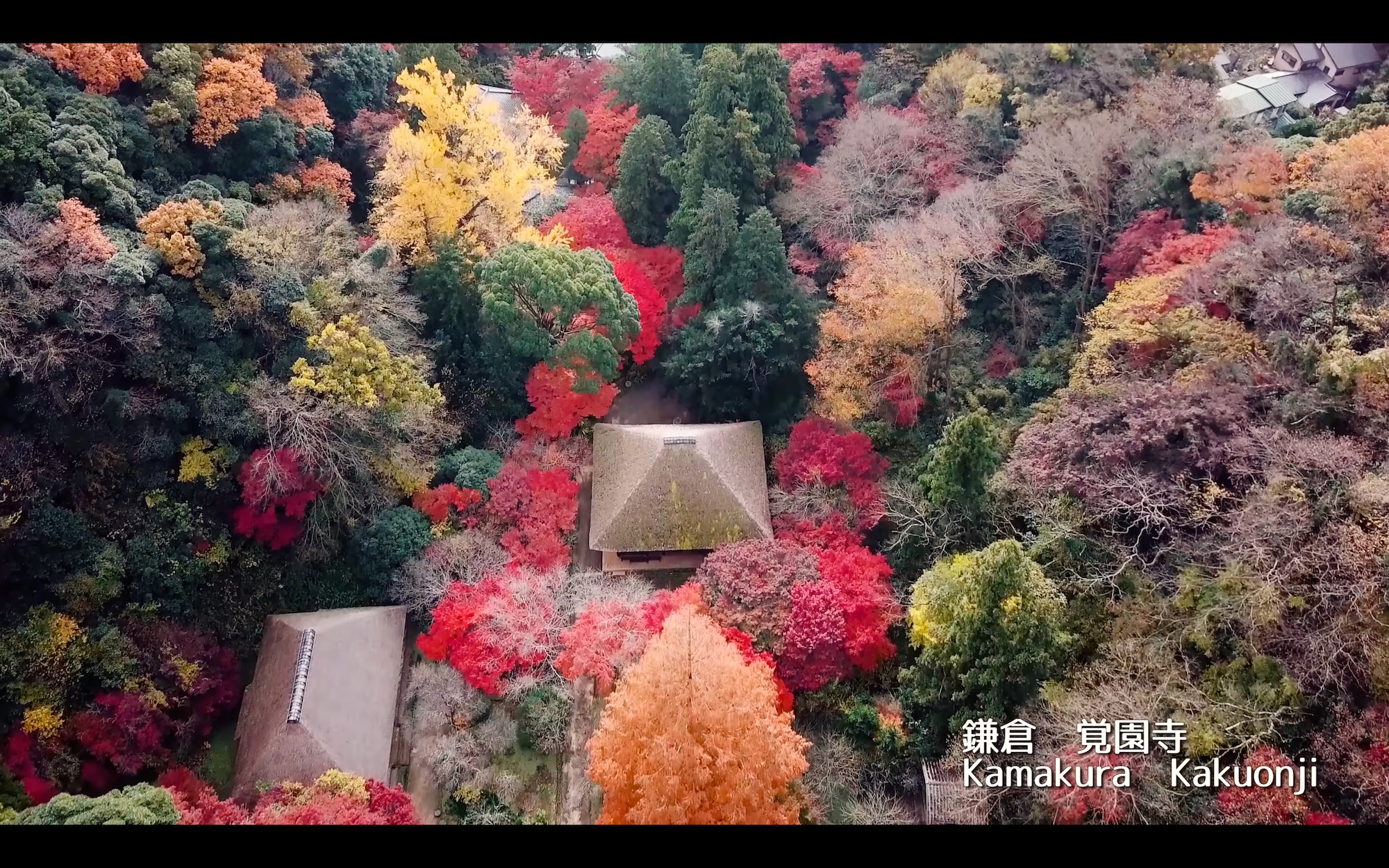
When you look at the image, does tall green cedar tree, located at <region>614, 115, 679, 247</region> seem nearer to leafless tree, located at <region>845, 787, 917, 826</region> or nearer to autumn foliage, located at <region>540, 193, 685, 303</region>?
autumn foliage, located at <region>540, 193, 685, 303</region>

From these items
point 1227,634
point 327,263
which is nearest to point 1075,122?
point 1227,634

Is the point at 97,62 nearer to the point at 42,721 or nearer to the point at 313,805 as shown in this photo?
the point at 42,721

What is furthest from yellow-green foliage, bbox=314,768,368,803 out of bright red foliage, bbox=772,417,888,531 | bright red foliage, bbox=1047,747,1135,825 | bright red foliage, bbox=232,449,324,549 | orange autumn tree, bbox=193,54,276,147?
orange autumn tree, bbox=193,54,276,147

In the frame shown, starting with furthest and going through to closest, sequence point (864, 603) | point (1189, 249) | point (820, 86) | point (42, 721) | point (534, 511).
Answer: point (820, 86) → point (534, 511) → point (1189, 249) → point (864, 603) → point (42, 721)

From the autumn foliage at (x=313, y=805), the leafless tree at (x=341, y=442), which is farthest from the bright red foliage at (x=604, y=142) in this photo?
the autumn foliage at (x=313, y=805)

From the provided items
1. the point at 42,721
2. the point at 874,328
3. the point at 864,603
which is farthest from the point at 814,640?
the point at 42,721

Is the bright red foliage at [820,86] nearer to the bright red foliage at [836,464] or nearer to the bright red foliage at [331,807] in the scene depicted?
the bright red foliage at [836,464]

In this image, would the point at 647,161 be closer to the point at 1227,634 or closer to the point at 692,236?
the point at 692,236
